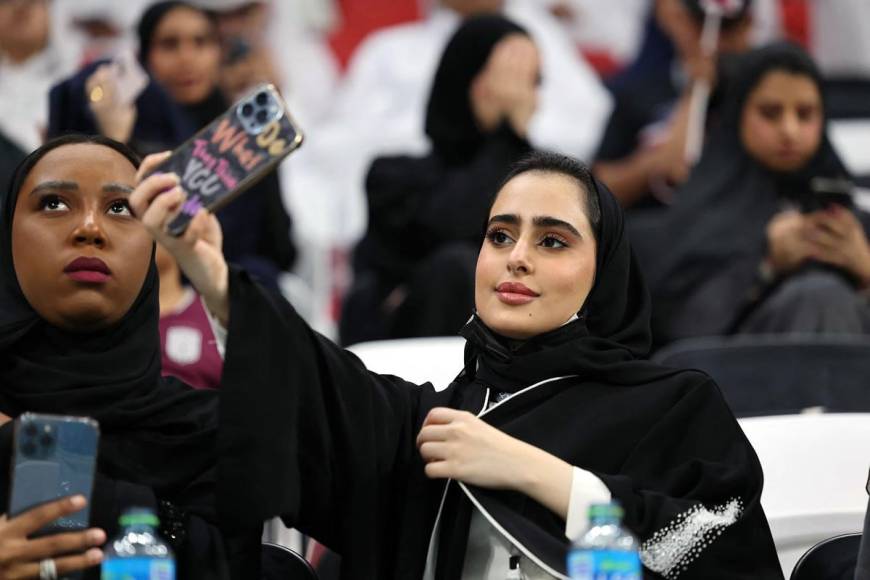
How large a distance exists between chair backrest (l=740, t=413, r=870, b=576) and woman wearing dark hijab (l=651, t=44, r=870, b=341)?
1.39 metres

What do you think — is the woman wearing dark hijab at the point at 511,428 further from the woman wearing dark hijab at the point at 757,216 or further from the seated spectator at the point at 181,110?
the woman wearing dark hijab at the point at 757,216

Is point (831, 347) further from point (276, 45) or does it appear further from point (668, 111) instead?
point (276, 45)

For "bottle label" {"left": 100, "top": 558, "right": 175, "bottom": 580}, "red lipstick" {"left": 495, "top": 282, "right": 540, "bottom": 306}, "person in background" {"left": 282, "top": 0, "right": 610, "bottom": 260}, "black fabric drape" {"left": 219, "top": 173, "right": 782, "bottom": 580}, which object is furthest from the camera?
"person in background" {"left": 282, "top": 0, "right": 610, "bottom": 260}

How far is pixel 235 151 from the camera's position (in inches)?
108

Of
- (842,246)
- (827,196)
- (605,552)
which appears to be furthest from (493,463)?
(827,196)

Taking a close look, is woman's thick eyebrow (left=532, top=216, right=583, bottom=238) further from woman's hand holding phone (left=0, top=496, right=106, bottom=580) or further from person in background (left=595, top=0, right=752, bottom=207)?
person in background (left=595, top=0, right=752, bottom=207)

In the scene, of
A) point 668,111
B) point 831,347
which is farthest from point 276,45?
point 831,347

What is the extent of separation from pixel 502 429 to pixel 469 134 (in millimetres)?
2927

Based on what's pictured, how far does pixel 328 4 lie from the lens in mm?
8438

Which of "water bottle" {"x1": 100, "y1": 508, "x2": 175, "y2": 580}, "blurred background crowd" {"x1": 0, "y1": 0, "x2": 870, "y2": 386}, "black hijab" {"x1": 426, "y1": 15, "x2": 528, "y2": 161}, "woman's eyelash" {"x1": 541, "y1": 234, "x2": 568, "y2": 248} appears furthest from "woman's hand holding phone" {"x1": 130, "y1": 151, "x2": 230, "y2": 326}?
"black hijab" {"x1": 426, "y1": 15, "x2": 528, "y2": 161}

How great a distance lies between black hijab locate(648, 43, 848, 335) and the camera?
5617mm

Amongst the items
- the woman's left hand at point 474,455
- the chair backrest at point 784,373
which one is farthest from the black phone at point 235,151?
the chair backrest at point 784,373

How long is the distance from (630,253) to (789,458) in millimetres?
650

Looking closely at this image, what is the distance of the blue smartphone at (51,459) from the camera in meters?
2.60
